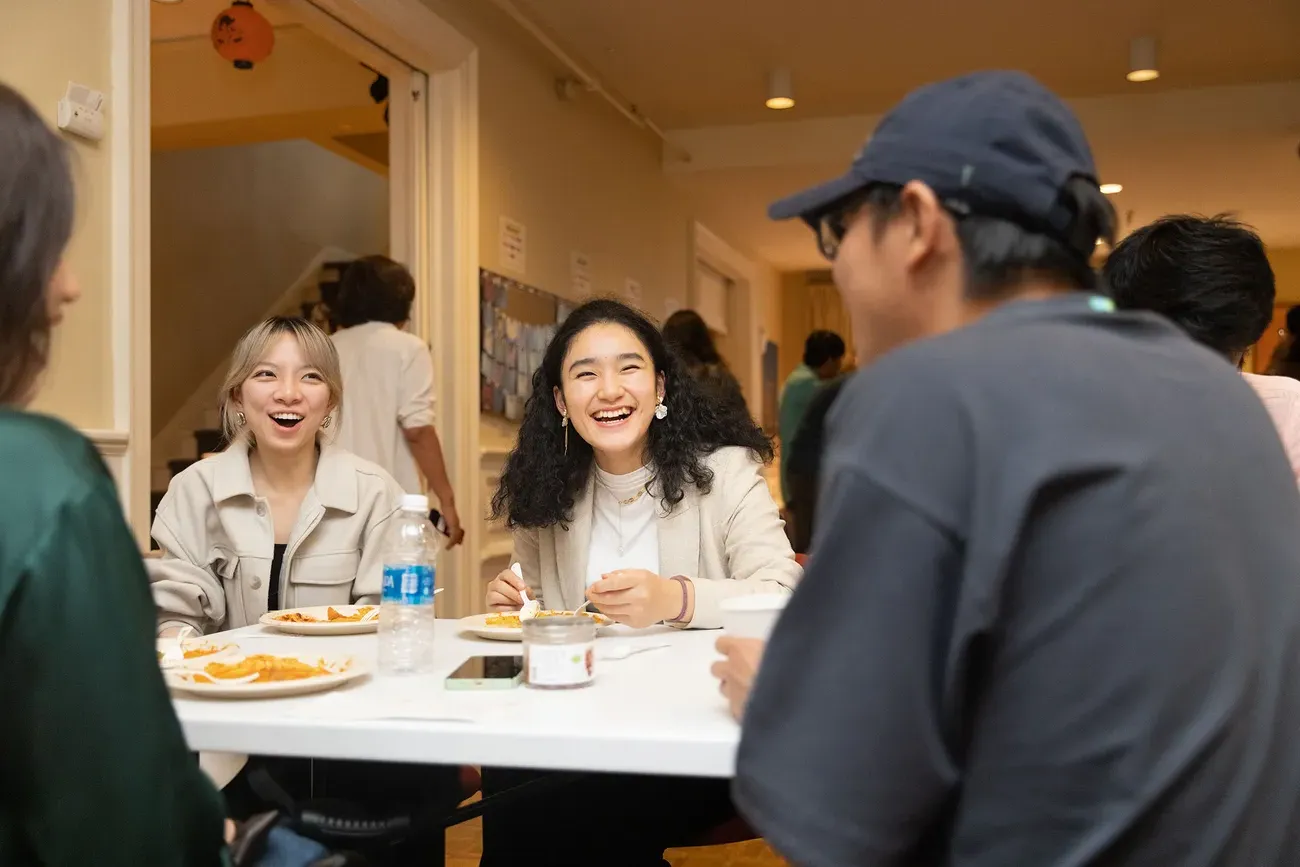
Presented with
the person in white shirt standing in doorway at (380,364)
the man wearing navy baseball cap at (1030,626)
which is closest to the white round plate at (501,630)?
the man wearing navy baseball cap at (1030,626)

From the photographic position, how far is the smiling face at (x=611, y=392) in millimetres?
2150

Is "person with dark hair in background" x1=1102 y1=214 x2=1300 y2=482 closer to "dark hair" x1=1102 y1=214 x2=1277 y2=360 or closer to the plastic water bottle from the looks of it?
"dark hair" x1=1102 y1=214 x2=1277 y2=360

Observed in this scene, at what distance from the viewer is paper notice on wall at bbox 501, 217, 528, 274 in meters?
4.86

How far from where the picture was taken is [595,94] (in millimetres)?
5945

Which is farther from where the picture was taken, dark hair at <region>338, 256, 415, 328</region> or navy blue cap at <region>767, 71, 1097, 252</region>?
dark hair at <region>338, 256, 415, 328</region>

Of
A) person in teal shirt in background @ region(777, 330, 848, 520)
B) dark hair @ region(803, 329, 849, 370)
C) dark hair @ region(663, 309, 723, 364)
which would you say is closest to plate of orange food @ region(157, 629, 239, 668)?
dark hair @ region(663, 309, 723, 364)

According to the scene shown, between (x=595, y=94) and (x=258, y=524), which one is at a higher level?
(x=595, y=94)

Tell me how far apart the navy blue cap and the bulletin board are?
372 centimetres

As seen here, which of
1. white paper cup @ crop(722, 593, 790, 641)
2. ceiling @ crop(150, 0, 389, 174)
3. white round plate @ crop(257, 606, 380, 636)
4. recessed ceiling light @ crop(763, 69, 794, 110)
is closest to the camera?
white paper cup @ crop(722, 593, 790, 641)

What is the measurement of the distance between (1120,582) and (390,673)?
102cm

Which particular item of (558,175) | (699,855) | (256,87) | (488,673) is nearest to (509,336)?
(558,175)

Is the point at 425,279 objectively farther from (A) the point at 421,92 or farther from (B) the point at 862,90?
(B) the point at 862,90

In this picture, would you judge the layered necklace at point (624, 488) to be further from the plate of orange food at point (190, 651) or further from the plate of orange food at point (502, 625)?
the plate of orange food at point (190, 651)

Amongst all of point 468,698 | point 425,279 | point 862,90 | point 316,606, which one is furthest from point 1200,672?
point 862,90
